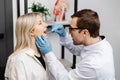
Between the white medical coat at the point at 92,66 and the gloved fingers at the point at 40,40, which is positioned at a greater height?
the gloved fingers at the point at 40,40

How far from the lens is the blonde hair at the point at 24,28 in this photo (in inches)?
67.4

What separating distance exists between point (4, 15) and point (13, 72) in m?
0.96

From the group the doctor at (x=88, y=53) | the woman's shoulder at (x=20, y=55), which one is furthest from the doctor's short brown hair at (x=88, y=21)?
the woman's shoulder at (x=20, y=55)

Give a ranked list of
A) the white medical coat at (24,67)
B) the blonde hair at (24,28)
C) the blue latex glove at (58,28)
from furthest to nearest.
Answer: the blue latex glove at (58,28) < the blonde hair at (24,28) < the white medical coat at (24,67)

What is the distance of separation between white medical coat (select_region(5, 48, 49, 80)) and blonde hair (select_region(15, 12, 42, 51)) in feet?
0.21

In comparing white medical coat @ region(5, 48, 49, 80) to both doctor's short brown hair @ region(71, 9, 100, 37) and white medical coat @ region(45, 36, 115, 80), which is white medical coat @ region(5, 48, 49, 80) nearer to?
white medical coat @ region(45, 36, 115, 80)

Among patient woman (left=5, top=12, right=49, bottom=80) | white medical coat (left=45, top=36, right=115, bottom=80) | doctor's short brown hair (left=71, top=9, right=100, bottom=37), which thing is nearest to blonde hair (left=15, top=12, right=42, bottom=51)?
patient woman (left=5, top=12, right=49, bottom=80)

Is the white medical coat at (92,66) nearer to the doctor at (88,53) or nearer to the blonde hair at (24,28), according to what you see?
the doctor at (88,53)

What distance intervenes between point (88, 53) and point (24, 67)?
452 mm

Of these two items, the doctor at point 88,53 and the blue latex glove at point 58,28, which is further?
the blue latex glove at point 58,28

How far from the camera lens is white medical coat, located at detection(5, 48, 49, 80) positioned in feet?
5.24

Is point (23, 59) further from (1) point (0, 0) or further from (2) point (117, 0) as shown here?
(2) point (117, 0)

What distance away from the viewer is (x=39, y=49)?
1.81 m

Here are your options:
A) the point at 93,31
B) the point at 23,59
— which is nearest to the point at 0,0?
the point at 23,59
